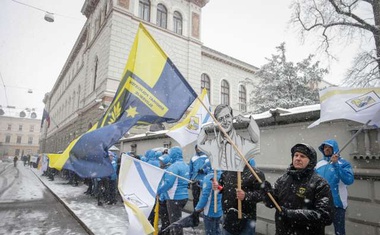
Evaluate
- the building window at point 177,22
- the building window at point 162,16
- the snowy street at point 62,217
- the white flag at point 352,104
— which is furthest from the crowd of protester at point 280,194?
the building window at point 177,22

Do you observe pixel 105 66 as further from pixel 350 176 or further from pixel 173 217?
pixel 350 176

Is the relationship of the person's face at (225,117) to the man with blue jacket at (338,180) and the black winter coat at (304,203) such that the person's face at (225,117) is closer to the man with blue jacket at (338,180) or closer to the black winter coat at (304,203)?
the black winter coat at (304,203)

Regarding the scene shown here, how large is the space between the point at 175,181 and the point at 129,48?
1659cm

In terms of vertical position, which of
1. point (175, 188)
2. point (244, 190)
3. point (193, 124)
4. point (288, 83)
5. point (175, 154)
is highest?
point (288, 83)

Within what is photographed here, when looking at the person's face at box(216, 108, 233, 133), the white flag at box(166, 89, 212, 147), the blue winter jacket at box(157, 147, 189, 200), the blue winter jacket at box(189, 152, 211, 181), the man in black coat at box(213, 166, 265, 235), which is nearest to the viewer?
the man in black coat at box(213, 166, 265, 235)

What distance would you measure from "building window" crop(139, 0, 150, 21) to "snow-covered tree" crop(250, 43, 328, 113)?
10925 millimetres

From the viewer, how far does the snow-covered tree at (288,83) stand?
1756cm

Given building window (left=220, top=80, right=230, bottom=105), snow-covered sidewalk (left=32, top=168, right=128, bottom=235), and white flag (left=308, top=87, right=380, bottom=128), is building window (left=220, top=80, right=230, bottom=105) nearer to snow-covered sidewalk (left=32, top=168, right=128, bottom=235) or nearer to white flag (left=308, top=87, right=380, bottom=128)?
snow-covered sidewalk (left=32, top=168, right=128, bottom=235)

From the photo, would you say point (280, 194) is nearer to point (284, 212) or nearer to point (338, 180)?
point (284, 212)

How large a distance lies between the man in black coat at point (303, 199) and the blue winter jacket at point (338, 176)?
1.64 metres

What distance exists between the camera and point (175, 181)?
16.0 ft

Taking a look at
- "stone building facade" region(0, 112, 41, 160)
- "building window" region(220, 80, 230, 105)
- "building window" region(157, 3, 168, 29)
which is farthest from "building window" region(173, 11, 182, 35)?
"stone building facade" region(0, 112, 41, 160)

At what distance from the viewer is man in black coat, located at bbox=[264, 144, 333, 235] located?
7.80 feet

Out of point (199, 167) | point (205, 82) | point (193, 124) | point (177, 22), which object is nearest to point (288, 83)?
point (205, 82)
